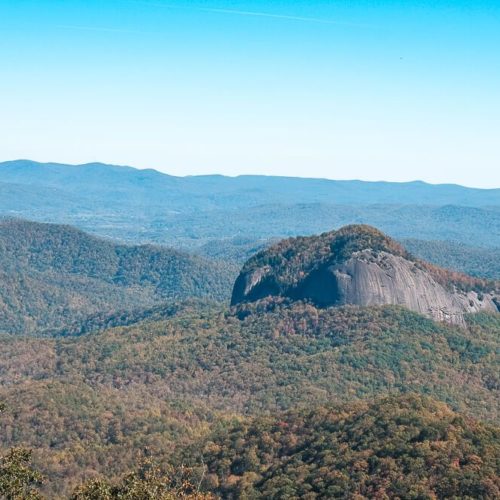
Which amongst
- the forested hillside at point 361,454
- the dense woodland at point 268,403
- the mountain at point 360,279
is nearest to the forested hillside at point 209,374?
the dense woodland at point 268,403

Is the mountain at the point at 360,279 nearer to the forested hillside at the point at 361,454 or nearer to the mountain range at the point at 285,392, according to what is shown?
the mountain range at the point at 285,392

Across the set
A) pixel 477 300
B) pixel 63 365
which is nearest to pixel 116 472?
pixel 63 365

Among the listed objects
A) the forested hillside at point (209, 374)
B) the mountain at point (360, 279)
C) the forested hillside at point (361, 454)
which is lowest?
the forested hillside at point (209, 374)

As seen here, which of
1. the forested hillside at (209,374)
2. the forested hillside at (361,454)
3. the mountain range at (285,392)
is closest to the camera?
the forested hillside at (361,454)

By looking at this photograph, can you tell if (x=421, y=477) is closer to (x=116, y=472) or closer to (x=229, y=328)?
(x=116, y=472)

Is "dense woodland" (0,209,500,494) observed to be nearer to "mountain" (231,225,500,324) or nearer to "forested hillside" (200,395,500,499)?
"forested hillside" (200,395,500,499)
